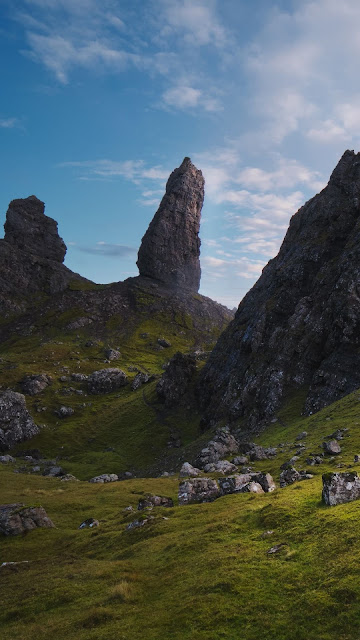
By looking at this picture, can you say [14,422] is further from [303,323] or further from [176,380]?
[303,323]

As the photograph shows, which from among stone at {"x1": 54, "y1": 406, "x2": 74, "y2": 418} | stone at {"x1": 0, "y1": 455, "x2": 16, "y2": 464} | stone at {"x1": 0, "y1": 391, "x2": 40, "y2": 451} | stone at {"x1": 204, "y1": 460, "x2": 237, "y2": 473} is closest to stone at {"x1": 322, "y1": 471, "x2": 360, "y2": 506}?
stone at {"x1": 204, "y1": 460, "x2": 237, "y2": 473}

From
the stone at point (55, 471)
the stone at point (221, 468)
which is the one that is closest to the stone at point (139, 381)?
the stone at point (55, 471)

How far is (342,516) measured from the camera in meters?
24.2

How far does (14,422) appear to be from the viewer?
131m

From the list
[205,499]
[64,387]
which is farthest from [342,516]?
[64,387]

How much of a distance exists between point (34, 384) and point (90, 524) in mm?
123508

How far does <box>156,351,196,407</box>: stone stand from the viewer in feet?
463

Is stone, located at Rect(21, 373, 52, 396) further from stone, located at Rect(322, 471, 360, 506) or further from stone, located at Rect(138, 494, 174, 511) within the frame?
stone, located at Rect(322, 471, 360, 506)

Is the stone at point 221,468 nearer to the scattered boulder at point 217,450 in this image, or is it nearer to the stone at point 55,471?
the scattered boulder at point 217,450

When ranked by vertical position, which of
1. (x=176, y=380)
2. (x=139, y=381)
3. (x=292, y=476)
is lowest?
(x=292, y=476)

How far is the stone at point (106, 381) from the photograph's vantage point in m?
174

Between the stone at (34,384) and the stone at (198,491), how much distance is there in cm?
12641

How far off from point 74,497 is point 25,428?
79.6 meters

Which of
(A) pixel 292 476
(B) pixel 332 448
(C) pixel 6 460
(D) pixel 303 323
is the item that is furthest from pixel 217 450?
(C) pixel 6 460
